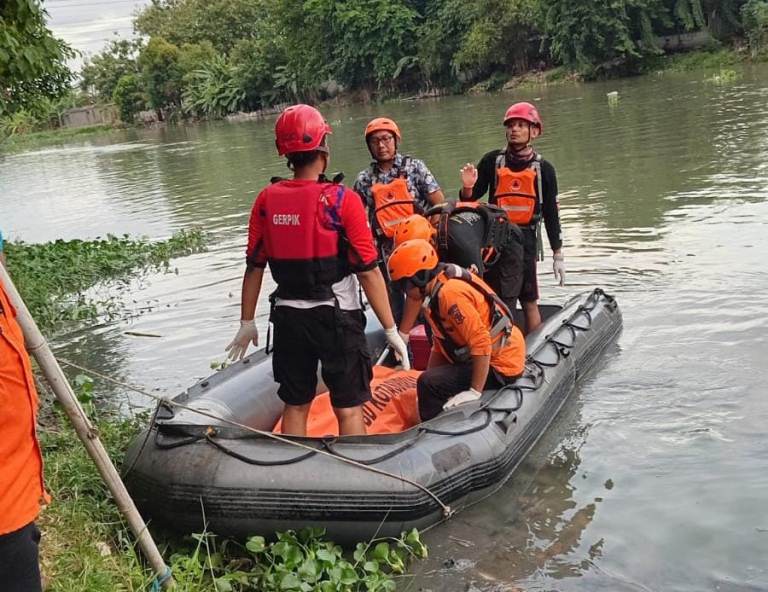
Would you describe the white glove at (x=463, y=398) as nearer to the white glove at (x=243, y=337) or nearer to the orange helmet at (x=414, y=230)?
the orange helmet at (x=414, y=230)

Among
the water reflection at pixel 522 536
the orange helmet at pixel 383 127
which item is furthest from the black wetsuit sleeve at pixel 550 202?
the water reflection at pixel 522 536

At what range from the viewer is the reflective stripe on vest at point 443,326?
13.3ft

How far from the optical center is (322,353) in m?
3.60

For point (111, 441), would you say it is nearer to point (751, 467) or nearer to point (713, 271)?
point (751, 467)

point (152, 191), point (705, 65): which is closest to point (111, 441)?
point (152, 191)

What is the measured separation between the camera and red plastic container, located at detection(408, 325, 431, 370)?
5.33 m

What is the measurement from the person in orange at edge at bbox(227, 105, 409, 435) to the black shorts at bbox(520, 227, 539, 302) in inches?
70.5

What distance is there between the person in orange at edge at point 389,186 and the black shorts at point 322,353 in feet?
5.59

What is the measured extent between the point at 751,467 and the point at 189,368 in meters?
3.98

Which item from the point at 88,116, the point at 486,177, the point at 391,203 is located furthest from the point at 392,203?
the point at 88,116

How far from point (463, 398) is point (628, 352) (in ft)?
6.28

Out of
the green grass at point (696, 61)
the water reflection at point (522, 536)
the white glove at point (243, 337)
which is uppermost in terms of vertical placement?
the green grass at point (696, 61)

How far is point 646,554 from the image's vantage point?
11.2ft

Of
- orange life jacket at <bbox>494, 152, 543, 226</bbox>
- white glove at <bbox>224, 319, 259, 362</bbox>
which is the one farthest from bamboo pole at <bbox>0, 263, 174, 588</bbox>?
orange life jacket at <bbox>494, 152, 543, 226</bbox>
